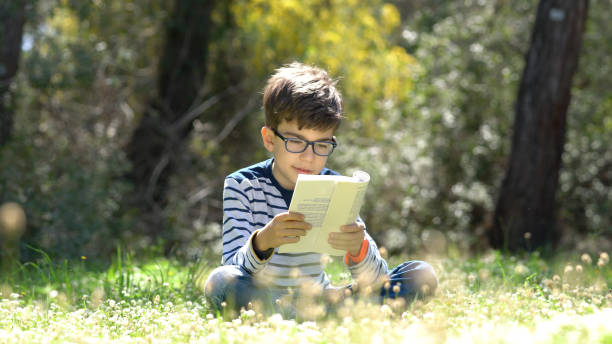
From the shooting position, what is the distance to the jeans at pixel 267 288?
327cm

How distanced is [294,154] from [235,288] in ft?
2.45

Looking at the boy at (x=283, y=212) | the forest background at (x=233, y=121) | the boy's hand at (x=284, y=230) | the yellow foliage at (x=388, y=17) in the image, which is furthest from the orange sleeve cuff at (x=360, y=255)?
the yellow foliage at (x=388, y=17)

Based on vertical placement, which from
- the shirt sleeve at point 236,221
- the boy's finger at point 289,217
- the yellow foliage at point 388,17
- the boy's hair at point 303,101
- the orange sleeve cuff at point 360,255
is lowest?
the orange sleeve cuff at point 360,255

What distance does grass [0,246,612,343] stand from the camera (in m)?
2.47

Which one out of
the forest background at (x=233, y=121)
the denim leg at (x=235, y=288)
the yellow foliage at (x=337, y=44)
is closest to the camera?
the denim leg at (x=235, y=288)

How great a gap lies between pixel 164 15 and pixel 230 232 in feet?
26.6

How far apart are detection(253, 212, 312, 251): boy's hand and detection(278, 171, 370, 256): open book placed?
4 centimetres

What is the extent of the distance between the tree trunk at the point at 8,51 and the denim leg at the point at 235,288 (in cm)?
563

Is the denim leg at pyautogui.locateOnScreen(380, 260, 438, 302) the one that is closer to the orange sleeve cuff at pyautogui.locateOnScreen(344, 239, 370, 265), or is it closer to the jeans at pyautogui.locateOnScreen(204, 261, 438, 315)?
the jeans at pyautogui.locateOnScreen(204, 261, 438, 315)

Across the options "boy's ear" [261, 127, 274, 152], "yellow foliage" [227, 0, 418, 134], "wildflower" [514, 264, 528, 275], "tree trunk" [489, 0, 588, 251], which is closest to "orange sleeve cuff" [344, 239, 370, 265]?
"boy's ear" [261, 127, 274, 152]

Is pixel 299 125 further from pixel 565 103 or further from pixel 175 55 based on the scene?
pixel 175 55

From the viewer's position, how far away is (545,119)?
7.84 metres

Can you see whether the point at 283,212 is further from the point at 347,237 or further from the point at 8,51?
the point at 8,51

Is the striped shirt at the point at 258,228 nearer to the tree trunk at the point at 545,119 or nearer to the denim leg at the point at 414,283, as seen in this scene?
the denim leg at the point at 414,283
